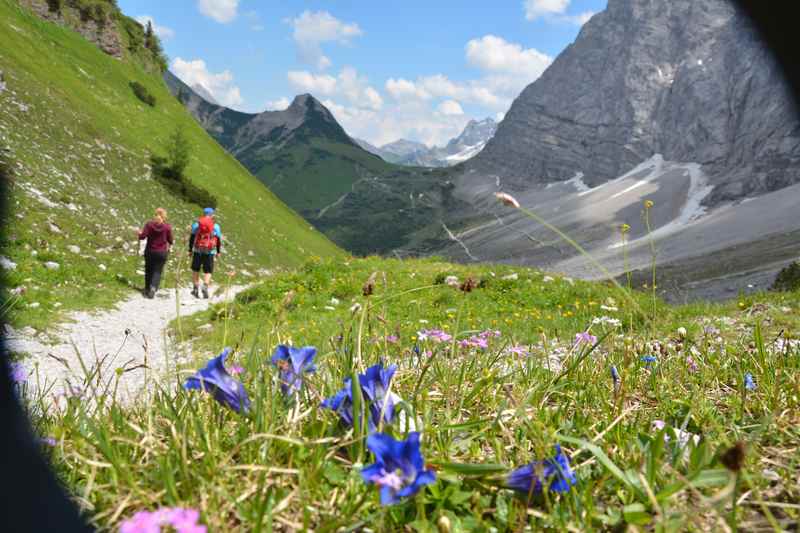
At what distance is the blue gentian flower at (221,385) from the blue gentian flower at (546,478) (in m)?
0.94

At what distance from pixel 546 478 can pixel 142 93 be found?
48.6 meters

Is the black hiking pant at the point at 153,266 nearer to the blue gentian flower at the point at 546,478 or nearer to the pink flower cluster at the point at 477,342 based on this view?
the pink flower cluster at the point at 477,342

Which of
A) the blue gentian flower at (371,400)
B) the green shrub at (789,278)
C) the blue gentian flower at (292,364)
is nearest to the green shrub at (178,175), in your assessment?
the green shrub at (789,278)

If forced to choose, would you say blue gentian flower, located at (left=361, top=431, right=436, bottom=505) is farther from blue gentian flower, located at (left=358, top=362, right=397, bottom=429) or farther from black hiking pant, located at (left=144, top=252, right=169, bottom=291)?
black hiking pant, located at (left=144, top=252, right=169, bottom=291)

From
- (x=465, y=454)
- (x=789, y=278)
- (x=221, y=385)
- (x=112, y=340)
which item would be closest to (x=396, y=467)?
(x=465, y=454)

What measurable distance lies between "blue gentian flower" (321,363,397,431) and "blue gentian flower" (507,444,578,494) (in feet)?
1.52

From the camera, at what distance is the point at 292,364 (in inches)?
82.4

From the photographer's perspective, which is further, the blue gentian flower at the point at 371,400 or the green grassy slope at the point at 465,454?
the blue gentian flower at the point at 371,400

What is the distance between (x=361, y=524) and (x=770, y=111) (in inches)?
7538

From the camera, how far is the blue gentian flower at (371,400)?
5.80 feet

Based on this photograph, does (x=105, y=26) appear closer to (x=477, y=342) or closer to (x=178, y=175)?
(x=178, y=175)

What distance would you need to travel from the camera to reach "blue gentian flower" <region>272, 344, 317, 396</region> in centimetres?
206

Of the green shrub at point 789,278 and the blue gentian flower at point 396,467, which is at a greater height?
the blue gentian flower at point 396,467

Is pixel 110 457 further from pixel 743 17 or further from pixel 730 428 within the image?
pixel 743 17
